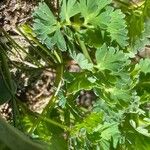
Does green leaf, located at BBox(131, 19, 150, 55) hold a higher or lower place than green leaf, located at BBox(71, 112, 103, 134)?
higher

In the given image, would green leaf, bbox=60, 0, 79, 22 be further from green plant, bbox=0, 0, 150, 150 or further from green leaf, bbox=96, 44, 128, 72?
green leaf, bbox=96, 44, 128, 72

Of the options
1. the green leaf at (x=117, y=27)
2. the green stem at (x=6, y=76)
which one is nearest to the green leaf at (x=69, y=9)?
the green leaf at (x=117, y=27)

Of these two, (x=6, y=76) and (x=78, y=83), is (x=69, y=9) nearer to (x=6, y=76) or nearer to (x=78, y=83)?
(x=78, y=83)

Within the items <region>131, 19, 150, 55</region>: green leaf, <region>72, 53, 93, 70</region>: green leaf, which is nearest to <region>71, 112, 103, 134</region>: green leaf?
<region>72, 53, 93, 70</region>: green leaf

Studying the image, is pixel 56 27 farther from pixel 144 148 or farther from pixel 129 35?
pixel 144 148

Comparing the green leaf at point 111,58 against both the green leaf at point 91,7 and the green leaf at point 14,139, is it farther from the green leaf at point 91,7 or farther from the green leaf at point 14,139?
the green leaf at point 14,139

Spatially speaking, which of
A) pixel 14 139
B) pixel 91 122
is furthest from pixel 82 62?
pixel 14 139

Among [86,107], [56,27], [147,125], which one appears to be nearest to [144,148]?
[147,125]

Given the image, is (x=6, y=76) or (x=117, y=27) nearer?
(x=117, y=27)
